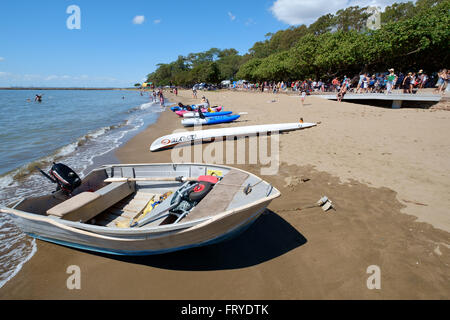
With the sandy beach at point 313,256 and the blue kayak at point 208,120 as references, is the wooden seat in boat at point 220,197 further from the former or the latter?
the blue kayak at point 208,120

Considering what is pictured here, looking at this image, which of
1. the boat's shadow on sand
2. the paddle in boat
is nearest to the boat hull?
the paddle in boat

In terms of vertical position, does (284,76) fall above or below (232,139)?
above

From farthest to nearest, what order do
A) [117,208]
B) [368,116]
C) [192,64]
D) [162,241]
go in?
1. [192,64]
2. [368,116]
3. [117,208]
4. [162,241]

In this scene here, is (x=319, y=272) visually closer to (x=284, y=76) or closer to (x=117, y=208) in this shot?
(x=117, y=208)

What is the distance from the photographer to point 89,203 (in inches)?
179

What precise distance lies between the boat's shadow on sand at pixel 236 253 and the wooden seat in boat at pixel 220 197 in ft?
3.77

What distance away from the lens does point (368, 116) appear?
13.8 m

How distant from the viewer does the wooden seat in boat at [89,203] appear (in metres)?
4.14

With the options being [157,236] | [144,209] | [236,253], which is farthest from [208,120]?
[157,236]

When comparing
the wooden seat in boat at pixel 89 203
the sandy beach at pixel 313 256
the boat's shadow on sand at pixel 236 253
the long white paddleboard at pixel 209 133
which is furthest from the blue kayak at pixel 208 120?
the boat's shadow on sand at pixel 236 253

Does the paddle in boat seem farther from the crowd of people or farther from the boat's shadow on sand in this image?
the crowd of people

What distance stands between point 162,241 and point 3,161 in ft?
39.7
